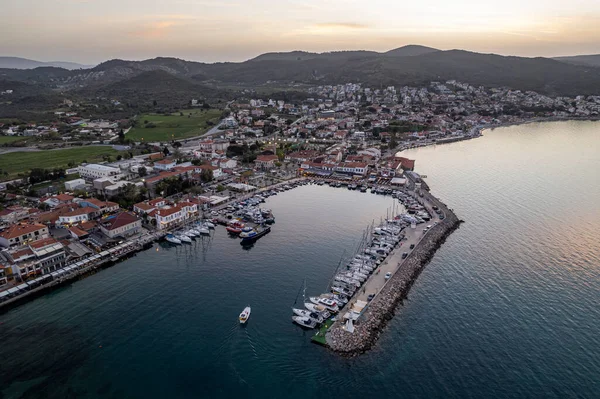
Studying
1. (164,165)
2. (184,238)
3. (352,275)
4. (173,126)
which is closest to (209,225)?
(184,238)

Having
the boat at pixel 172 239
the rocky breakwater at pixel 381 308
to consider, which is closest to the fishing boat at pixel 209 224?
the boat at pixel 172 239

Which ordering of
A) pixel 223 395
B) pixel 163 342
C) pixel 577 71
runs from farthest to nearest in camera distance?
pixel 577 71, pixel 163 342, pixel 223 395

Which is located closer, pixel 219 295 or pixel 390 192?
pixel 219 295

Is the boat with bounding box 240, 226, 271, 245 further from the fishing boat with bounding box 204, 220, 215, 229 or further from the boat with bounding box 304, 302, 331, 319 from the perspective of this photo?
the boat with bounding box 304, 302, 331, 319

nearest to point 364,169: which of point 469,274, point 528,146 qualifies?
point 469,274

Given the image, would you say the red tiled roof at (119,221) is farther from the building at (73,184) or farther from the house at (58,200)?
the building at (73,184)

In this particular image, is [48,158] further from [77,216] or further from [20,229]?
[20,229]

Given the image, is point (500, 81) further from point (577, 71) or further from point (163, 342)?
point (163, 342)
